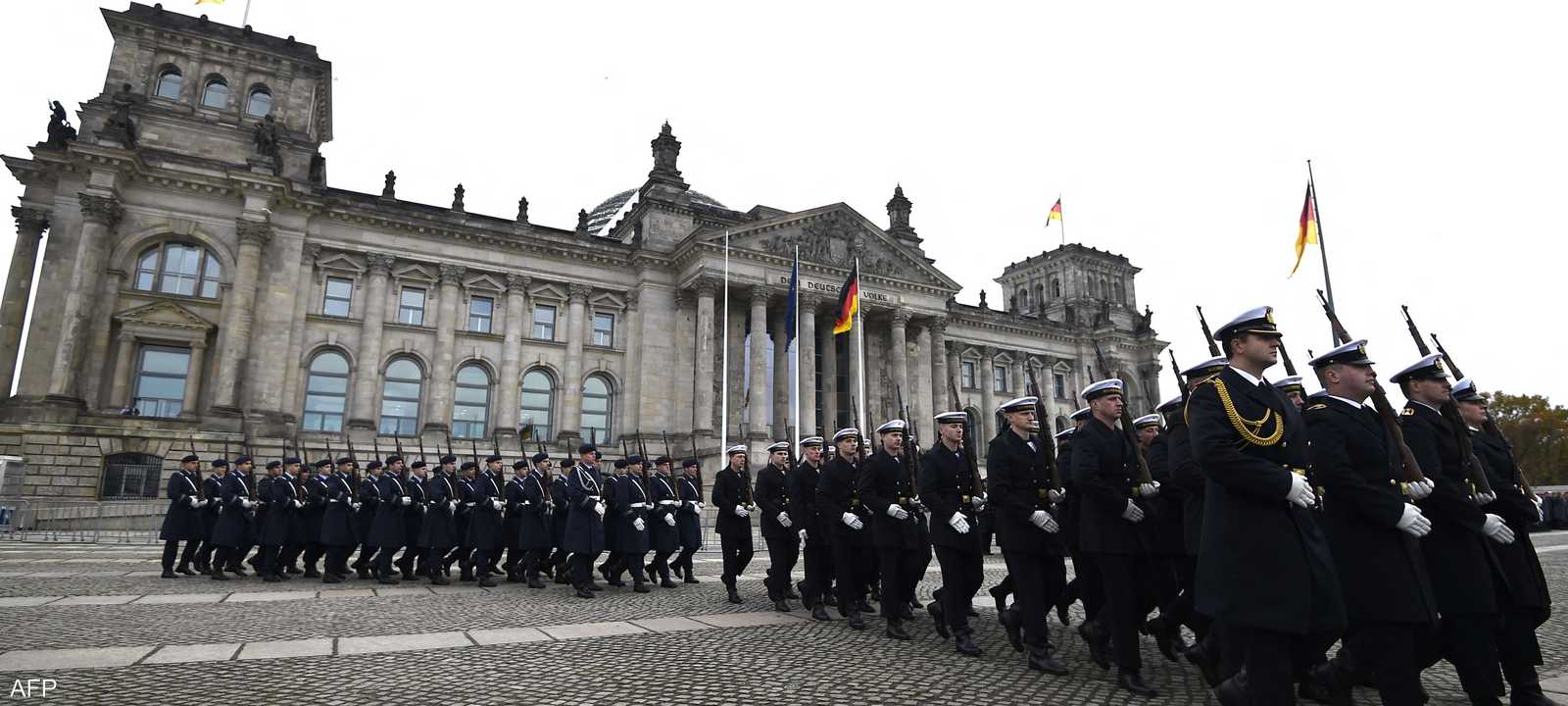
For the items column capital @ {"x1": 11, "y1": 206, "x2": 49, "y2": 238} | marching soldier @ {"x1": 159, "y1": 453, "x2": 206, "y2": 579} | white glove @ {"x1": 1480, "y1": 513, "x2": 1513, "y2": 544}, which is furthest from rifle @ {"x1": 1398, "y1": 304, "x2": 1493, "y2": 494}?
column capital @ {"x1": 11, "y1": 206, "x2": 49, "y2": 238}

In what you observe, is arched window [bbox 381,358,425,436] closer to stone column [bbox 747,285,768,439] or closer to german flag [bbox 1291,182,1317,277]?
stone column [bbox 747,285,768,439]

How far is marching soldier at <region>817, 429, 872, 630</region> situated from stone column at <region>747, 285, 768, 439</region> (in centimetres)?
2917

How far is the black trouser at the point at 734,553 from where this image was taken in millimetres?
11195

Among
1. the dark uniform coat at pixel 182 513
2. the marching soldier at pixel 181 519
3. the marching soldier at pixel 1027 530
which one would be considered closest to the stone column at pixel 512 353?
the marching soldier at pixel 181 519

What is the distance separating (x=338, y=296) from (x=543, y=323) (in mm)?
8705

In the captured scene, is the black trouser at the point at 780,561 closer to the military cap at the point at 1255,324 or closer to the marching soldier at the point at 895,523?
the marching soldier at the point at 895,523

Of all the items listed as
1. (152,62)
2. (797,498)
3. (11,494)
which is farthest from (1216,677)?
(152,62)

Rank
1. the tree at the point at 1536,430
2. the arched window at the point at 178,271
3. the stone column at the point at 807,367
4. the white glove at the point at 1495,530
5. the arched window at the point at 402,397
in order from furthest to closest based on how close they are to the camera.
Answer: the tree at the point at 1536,430, the stone column at the point at 807,367, the arched window at the point at 402,397, the arched window at the point at 178,271, the white glove at the point at 1495,530

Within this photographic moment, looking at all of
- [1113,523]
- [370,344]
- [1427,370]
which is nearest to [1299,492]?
[1113,523]

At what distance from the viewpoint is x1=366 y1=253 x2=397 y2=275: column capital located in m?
35.1

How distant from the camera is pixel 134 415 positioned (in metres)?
29.2

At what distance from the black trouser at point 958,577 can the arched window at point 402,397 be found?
32.1 meters

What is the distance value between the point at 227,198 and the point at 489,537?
27048mm

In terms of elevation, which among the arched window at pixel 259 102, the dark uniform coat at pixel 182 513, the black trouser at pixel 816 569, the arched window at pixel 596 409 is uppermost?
the arched window at pixel 259 102
